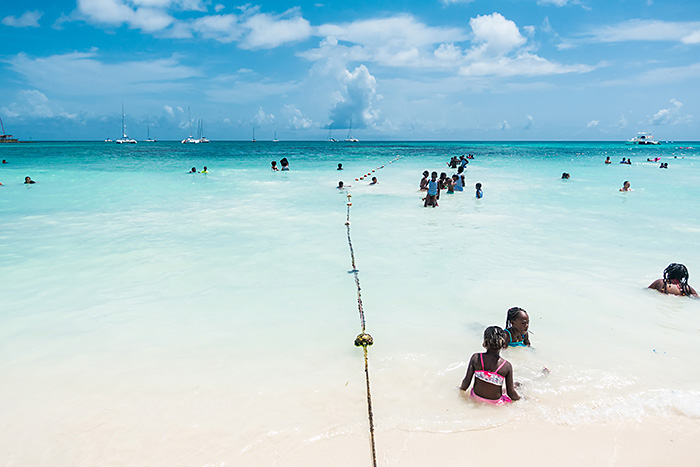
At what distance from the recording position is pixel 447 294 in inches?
272

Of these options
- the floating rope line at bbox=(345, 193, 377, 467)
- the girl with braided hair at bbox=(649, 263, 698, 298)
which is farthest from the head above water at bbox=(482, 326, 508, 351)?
the girl with braided hair at bbox=(649, 263, 698, 298)

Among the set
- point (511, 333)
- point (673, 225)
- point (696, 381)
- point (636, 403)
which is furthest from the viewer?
point (673, 225)

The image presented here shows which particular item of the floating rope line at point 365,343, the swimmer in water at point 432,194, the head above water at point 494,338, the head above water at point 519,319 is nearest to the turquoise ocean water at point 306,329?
the floating rope line at point 365,343

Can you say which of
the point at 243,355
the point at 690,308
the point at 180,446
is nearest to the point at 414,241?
the point at 690,308

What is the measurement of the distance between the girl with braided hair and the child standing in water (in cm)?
329

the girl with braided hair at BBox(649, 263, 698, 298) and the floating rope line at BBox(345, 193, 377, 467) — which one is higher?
the girl with braided hair at BBox(649, 263, 698, 298)

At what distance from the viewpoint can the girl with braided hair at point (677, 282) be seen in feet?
21.5

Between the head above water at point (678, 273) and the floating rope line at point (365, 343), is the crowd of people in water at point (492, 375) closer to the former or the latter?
the floating rope line at point (365, 343)

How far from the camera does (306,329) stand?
18.7 feet

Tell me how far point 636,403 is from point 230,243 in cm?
853

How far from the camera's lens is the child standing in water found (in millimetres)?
4871

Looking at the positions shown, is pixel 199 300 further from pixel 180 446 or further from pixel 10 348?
pixel 180 446

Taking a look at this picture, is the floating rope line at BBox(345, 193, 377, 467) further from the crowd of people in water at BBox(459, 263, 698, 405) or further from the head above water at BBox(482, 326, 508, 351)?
the head above water at BBox(482, 326, 508, 351)

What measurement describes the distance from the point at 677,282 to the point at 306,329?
582 cm
